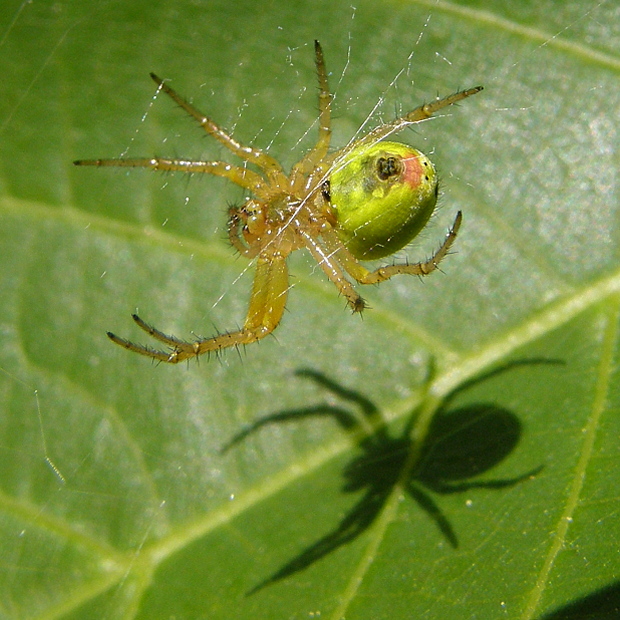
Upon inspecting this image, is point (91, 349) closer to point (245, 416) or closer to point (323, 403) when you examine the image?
point (245, 416)

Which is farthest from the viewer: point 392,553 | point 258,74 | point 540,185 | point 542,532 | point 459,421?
point 258,74

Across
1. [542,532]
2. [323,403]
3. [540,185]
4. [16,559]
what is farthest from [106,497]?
[540,185]

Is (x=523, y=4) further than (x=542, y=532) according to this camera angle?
Yes

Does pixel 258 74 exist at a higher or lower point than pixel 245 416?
higher

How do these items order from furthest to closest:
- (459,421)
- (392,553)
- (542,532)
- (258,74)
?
(258,74)
(459,421)
(392,553)
(542,532)

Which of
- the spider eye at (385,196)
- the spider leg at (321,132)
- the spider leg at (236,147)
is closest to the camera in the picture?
the spider eye at (385,196)

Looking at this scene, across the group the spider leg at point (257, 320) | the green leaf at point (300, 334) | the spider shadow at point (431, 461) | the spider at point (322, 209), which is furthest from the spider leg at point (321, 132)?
the spider shadow at point (431, 461)

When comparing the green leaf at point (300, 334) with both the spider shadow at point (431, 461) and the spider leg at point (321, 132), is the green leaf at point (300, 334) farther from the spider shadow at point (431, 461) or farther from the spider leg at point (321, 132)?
the spider leg at point (321, 132)

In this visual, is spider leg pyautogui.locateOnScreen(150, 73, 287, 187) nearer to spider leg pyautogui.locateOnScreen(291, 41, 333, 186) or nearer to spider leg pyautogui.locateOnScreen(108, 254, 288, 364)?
spider leg pyautogui.locateOnScreen(291, 41, 333, 186)

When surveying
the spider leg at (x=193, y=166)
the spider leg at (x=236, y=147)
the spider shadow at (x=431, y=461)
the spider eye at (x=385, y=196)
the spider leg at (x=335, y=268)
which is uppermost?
the spider eye at (x=385, y=196)
